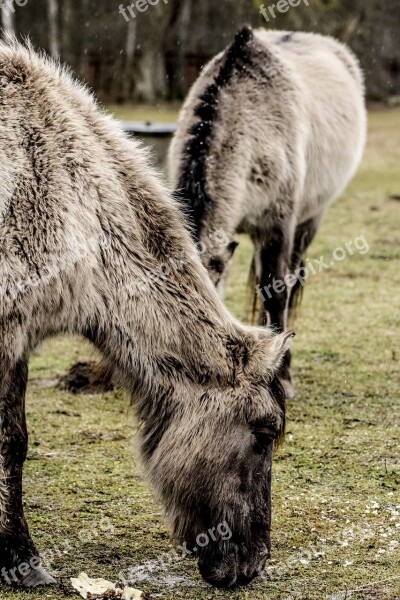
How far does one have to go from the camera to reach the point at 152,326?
359cm

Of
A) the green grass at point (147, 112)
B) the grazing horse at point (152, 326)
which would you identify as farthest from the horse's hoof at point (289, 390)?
the green grass at point (147, 112)

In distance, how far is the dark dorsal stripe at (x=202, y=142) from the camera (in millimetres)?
5168

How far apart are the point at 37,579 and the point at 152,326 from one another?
1109 millimetres

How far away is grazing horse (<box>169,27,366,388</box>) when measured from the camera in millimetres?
5375

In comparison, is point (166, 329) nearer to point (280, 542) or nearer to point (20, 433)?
point (20, 433)

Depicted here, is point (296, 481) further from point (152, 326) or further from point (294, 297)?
point (294, 297)

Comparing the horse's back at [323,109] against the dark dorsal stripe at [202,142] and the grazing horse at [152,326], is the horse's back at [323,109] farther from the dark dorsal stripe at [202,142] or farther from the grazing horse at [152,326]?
the grazing horse at [152,326]

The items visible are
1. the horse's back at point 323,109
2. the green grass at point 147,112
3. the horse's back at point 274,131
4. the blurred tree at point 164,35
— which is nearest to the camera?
the horse's back at point 274,131

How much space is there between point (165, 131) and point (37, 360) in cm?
537

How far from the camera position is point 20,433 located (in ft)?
12.7

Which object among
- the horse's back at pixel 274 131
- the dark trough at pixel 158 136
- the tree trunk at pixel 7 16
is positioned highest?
the tree trunk at pixel 7 16

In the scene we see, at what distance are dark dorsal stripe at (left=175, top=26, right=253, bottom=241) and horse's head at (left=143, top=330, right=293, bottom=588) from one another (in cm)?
133

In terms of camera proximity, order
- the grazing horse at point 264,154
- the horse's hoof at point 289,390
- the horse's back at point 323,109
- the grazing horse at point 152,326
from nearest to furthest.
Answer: the grazing horse at point 152,326, the grazing horse at point 264,154, the horse's hoof at point 289,390, the horse's back at point 323,109

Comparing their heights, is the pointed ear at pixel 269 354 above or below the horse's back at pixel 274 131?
below
